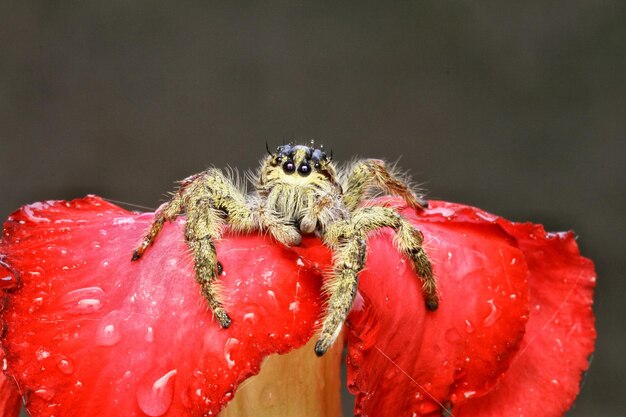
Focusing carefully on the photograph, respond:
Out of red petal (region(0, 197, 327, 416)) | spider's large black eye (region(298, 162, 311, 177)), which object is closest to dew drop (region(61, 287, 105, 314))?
red petal (region(0, 197, 327, 416))

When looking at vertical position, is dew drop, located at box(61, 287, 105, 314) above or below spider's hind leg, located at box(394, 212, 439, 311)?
below

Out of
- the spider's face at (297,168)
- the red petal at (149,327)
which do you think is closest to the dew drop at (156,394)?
the red petal at (149,327)

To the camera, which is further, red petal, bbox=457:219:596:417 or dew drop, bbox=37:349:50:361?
red petal, bbox=457:219:596:417

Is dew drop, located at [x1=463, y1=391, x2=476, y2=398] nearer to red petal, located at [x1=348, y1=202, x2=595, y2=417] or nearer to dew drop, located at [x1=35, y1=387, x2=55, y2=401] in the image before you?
red petal, located at [x1=348, y1=202, x2=595, y2=417]

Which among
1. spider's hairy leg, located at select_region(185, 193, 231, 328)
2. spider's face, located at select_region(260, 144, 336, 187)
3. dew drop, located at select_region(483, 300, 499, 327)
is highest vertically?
spider's face, located at select_region(260, 144, 336, 187)

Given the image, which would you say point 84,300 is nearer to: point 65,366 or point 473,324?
point 65,366

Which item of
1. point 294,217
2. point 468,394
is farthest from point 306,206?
point 468,394

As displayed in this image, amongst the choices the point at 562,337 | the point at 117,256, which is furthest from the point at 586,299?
the point at 117,256

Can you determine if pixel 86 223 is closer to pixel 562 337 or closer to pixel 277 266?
pixel 277 266

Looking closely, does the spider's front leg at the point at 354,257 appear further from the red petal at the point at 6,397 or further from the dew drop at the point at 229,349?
the red petal at the point at 6,397
